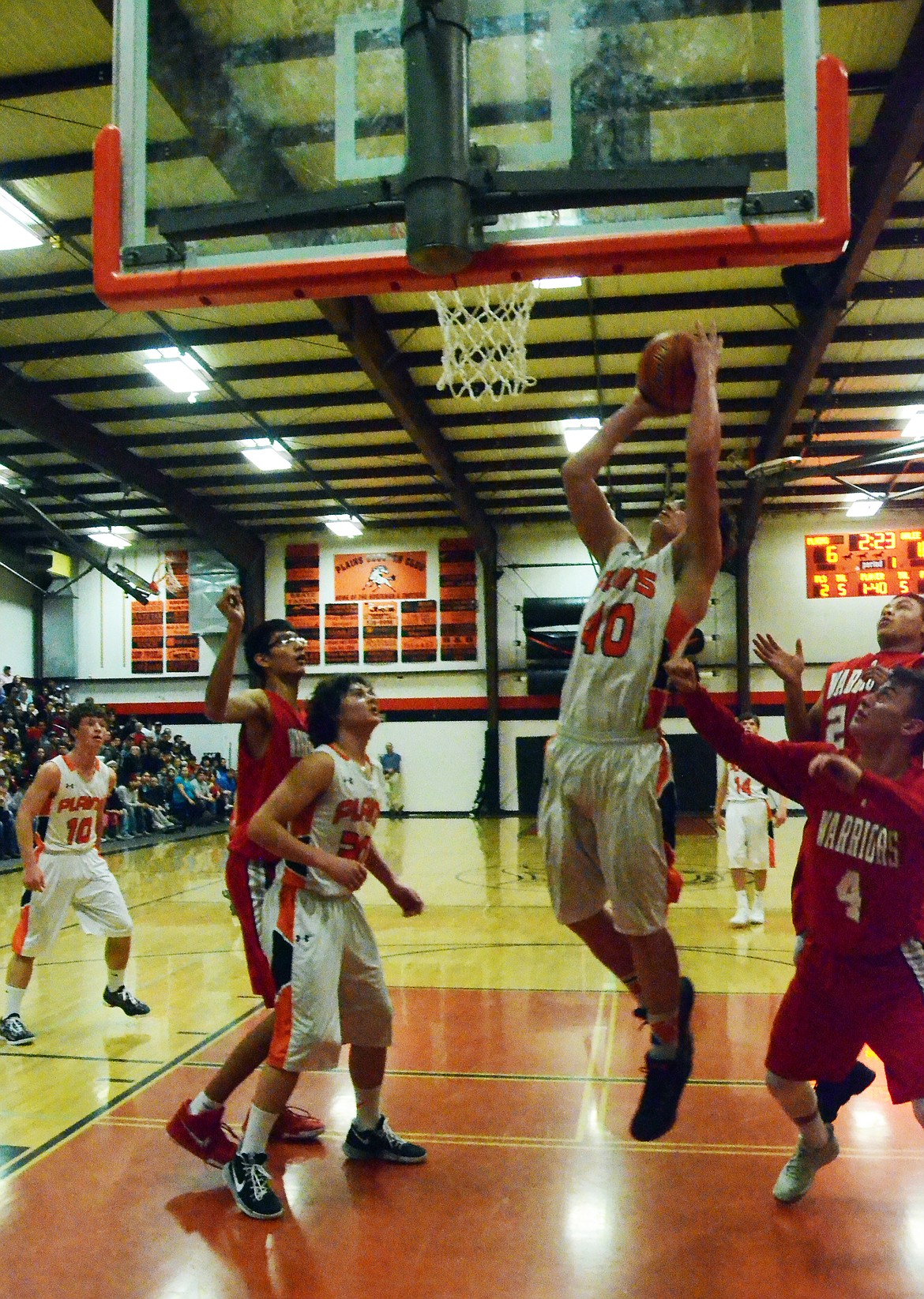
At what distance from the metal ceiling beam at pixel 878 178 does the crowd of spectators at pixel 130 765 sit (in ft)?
36.7

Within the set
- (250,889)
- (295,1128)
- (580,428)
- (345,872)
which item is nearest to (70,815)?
(250,889)

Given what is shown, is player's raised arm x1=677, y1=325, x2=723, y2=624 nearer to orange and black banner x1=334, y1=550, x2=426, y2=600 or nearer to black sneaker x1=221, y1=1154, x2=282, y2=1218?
black sneaker x1=221, y1=1154, x2=282, y2=1218

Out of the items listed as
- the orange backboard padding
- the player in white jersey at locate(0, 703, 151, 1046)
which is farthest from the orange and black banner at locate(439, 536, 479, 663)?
the orange backboard padding

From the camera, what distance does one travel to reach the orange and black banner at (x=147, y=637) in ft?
75.4

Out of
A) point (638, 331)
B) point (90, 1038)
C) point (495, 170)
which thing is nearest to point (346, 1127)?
point (90, 1038)

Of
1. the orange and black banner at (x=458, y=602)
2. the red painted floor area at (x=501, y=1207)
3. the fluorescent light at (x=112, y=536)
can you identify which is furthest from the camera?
the orange and black banner at (x=458, y=602)

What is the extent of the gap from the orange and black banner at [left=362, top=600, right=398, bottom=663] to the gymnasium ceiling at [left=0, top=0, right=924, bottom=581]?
1749 millimetres

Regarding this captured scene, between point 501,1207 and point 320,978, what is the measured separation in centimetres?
94

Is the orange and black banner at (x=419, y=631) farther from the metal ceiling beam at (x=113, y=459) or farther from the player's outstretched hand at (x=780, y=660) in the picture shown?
the player's outstretched hand at (x=780, y=660)

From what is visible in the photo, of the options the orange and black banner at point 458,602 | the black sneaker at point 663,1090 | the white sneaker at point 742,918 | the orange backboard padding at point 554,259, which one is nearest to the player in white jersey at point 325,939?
the black sneaker at point 663,1090

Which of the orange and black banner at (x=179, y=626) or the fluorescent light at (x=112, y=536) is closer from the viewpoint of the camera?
the fluorescent light at (x=112, y=536)

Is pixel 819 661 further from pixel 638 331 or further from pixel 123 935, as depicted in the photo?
pixel 123 935

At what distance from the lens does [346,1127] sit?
439 cm

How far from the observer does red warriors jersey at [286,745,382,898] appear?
12.6 feet
